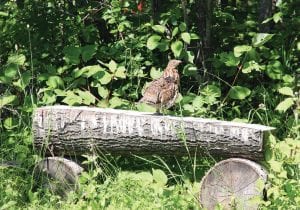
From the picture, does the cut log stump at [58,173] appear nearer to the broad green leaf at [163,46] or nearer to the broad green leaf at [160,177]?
the broad green leaf at [160,177]

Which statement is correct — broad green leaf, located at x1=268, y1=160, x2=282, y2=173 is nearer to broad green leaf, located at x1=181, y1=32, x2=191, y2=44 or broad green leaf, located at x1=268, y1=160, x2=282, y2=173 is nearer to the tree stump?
the tree stump

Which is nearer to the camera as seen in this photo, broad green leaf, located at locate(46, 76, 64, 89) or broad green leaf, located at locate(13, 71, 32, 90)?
broad green leaf, located at locate(13, 71, 32, 90)

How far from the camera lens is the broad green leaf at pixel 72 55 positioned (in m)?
6.37

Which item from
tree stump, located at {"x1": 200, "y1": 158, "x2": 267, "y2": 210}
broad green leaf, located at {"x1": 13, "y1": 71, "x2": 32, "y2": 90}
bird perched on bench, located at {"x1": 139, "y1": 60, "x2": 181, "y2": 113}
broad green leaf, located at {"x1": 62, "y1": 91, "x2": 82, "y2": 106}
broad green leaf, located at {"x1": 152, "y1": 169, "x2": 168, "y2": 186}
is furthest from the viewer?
broad green leaf, located at {"x1": 13, "y1": 71, "x2": 32, "y2": 90}

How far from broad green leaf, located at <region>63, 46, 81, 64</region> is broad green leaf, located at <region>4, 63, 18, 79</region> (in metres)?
0.57

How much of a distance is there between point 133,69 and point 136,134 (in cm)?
156

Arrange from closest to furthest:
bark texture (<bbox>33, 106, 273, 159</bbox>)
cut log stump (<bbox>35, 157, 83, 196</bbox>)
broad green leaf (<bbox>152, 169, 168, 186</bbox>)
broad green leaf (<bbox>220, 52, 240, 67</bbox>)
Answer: bark texture (<bbox>33, 106, 273, 159</bbox>) < broad green leaf (<bbox>152, 169, 168, 186</bbox>) < cut log stump (<bbox>35, 157, 83, 196</bbox>) < broad green leaf (<bbox>220, 52, 240, 67</bbox>)

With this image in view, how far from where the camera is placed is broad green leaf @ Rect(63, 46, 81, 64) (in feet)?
20.9

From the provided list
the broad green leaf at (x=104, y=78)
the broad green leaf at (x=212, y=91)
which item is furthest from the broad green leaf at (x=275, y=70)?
the broad green leaf at (x=104, y=78)

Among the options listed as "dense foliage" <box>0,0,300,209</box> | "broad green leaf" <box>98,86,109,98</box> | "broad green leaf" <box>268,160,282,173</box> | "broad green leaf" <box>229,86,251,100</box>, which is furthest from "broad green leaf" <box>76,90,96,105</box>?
"broad green leaf" <box>268,160,282,173</box>

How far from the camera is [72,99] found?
5.83 m

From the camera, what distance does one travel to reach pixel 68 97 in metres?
5.85

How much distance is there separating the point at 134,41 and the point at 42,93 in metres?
1.17

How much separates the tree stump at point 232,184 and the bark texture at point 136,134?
0.11 meters
